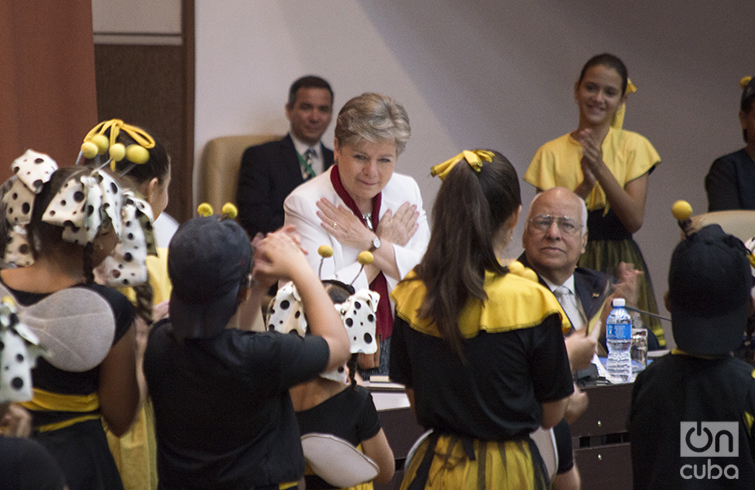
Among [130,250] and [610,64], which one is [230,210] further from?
[610,64]

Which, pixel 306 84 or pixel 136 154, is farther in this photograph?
pixel 306 84

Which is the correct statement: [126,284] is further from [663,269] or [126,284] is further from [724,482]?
[663,269]

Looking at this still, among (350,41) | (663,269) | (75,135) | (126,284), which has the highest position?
(350,41)

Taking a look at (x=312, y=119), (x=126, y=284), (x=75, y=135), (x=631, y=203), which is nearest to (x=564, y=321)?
(x=126, y=284)

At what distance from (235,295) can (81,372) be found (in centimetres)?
31

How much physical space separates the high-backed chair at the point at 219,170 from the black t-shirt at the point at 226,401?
10.6 feet

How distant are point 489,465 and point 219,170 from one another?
3317 millimetres

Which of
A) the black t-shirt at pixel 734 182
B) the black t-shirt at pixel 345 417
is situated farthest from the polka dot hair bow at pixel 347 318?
the black t-shirt at pixel 734 182

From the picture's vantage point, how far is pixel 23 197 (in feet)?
5.19

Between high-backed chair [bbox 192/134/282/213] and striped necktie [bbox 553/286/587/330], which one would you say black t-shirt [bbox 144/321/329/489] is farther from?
high-backed chair [bbox 192/134/282/213]

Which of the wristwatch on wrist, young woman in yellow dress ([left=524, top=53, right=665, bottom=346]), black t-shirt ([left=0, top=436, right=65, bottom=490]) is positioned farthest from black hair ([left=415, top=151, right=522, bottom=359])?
young woman in yellow dress ([left=524, top=53, right=665, bottom=346])

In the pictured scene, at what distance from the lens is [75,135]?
3.49 metres

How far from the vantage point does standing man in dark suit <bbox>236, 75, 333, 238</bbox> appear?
428 centimetres

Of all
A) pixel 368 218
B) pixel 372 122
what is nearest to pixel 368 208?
pixel 368 218
